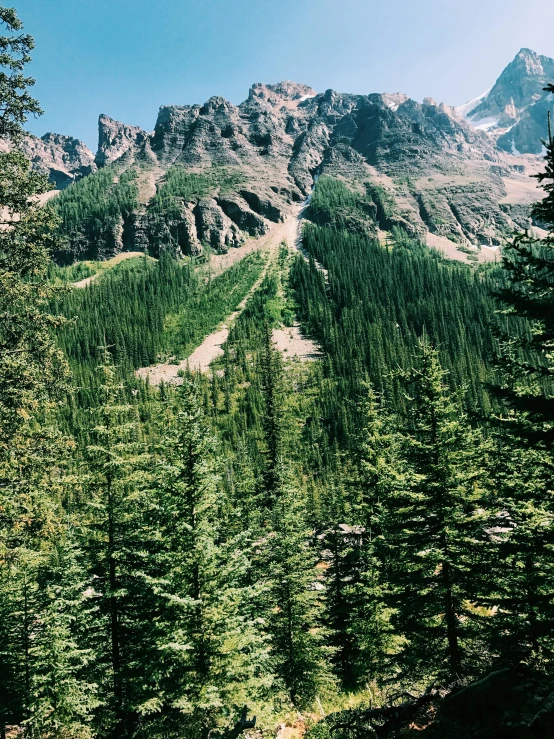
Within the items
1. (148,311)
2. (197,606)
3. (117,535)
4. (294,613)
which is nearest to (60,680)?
(117,535)

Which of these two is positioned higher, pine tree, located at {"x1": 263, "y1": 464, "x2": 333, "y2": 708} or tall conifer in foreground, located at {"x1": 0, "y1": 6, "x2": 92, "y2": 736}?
tall conifer in foreground, located at {"x1": 0, "y1": 6, "x2": 92, "y2": 736}

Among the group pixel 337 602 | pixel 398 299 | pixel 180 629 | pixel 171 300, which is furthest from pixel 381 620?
pixel 171 300

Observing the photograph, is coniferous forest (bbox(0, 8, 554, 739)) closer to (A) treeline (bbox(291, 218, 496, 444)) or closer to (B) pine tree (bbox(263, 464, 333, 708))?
(B) pine tree (bbox(263, 464, 333, 708))

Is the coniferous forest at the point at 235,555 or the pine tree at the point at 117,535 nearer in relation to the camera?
the coniferous forest at the point at 235,555

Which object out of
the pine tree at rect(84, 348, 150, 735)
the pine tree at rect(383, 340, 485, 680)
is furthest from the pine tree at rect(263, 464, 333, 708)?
the pine tree at rect(84, 348, 150, 735)

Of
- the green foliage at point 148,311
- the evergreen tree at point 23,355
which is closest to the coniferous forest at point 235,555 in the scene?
the evergreen tree at point 23,355

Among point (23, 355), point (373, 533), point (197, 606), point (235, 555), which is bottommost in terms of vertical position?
point (373, 533)

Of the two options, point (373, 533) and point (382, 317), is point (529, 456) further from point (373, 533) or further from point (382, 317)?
point (382, 317)

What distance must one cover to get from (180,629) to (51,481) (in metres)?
6.04

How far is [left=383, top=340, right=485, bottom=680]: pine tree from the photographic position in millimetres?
14805

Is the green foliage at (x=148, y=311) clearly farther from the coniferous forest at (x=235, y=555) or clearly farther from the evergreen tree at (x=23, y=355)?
the evergreen tree at (x=23, y=355)

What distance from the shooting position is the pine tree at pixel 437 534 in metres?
14.8

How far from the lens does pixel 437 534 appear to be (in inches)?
599

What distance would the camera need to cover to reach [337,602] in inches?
1016
